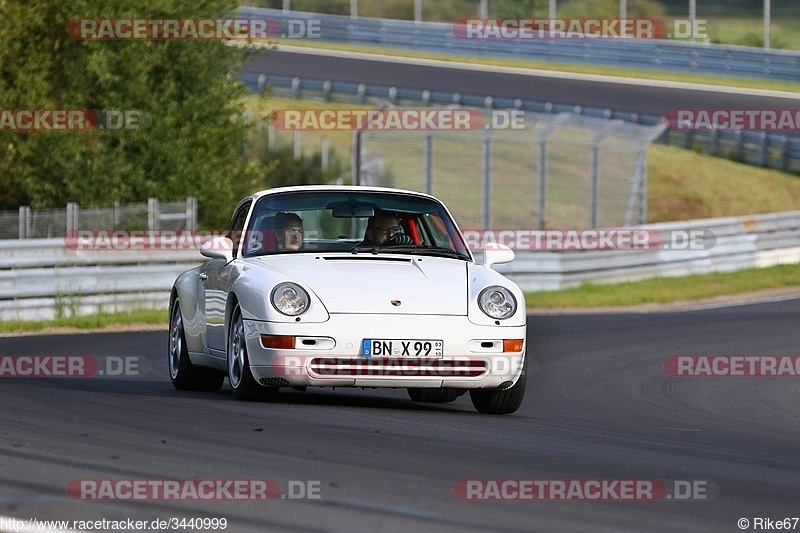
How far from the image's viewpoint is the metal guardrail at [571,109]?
37.3 m

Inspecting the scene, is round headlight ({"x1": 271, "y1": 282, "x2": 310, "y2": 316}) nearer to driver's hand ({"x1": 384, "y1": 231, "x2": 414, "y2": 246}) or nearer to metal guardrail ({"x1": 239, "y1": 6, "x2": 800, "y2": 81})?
driver's hand ({"x1": 384, "y1": 231, "x2": 414, "y2": 246})

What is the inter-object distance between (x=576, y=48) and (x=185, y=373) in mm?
36459

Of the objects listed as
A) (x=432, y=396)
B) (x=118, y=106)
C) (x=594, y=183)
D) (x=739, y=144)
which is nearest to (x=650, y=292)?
(x=594, y=183)

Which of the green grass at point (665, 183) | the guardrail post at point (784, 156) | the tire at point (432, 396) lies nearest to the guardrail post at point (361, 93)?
the green grass at point (665, 183)

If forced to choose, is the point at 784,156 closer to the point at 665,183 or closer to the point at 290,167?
the point at 665,183

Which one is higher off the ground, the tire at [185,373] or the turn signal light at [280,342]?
the turn signal light at [280,342]

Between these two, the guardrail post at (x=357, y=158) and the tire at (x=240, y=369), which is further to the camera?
the guardrail post at (x=357, y=158)

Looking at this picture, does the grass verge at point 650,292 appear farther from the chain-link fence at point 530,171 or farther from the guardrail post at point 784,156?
the guardrail post at point 784,156

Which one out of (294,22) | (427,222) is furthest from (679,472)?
(294,22)

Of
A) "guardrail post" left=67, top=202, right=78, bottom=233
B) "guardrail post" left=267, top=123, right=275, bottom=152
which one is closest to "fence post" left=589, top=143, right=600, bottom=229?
"guardrail post" left=67, top=202, right=78, bottom=233

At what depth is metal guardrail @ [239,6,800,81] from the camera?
139 ft

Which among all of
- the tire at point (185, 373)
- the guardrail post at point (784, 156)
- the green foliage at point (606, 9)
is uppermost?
the green foliage at point (606, 9)

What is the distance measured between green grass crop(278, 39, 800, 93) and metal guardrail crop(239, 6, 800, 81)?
35 centimetres

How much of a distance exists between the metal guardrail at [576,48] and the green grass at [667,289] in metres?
15.7
